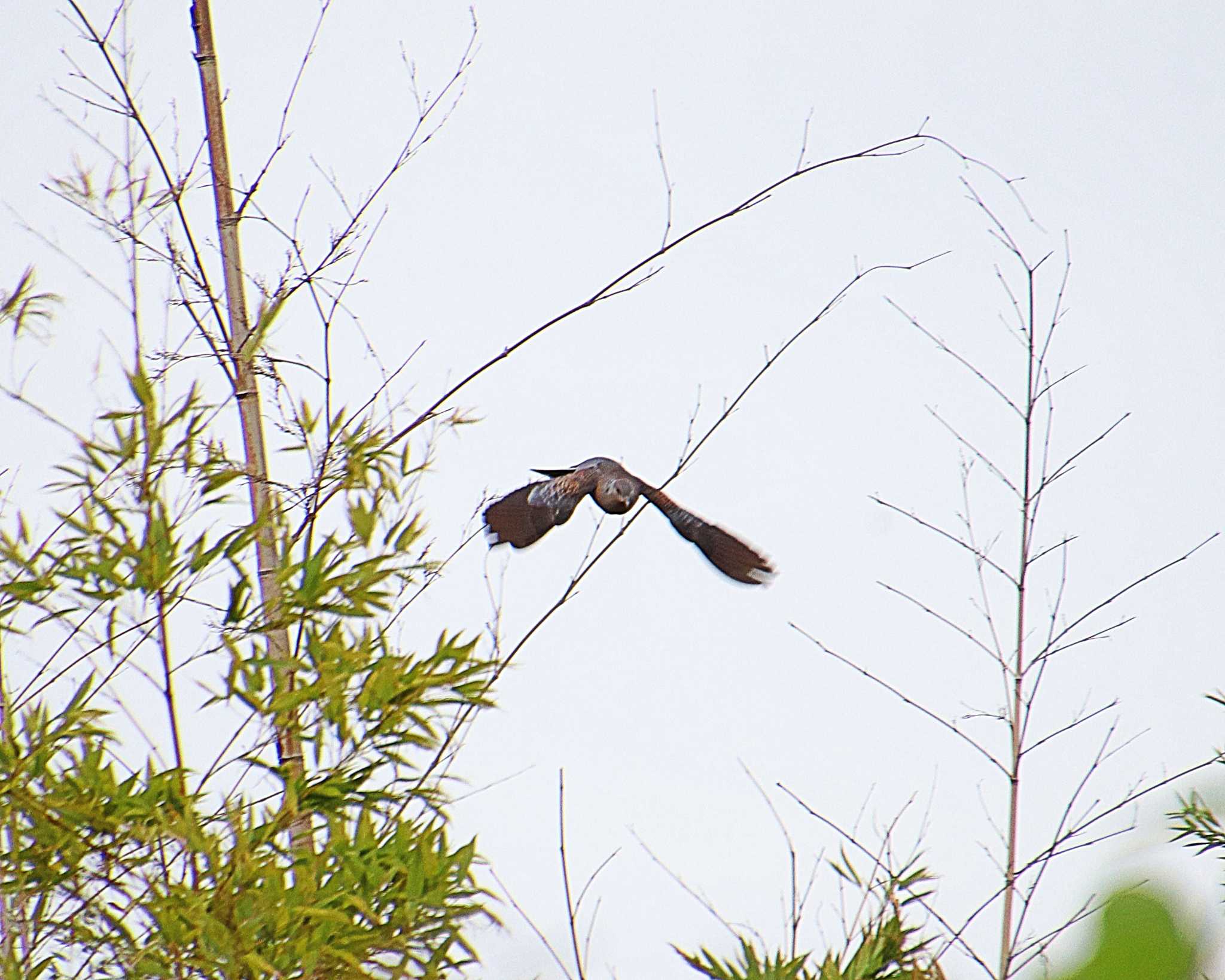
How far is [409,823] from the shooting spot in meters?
2.03

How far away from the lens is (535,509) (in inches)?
94.0

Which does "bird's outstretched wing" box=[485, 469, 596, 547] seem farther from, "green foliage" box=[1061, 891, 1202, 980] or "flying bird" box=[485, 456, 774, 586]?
"green foliage" box=[1061, 891, 1202, 980]

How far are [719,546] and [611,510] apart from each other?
22cm

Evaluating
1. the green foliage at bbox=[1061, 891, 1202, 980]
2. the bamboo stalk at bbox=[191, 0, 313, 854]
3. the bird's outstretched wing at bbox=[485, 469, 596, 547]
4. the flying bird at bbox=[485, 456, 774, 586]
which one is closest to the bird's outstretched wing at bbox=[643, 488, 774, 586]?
the flying bird at bbox=[485, 456, 774, 586]

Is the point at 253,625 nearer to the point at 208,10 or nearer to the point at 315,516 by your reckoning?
the point at 315,516

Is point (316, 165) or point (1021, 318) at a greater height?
point (316, 165)

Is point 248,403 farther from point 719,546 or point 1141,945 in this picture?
point 1141,945

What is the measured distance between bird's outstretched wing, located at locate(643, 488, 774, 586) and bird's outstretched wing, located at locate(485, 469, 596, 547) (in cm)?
13

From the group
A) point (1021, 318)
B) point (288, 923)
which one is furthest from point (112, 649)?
point (1021, 318)

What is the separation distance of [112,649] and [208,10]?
1.23 meters

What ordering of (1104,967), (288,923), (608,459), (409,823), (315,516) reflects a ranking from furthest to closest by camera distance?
(608,459), (315,516), (409,823), (288,923), (1104,967)

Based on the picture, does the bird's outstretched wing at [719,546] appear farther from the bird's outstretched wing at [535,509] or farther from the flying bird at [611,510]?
the bird's outstretched wing at [535,509]

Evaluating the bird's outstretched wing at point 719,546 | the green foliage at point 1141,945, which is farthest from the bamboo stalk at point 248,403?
the green foliage at point 1141,945

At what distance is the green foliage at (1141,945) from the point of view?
236 mm
